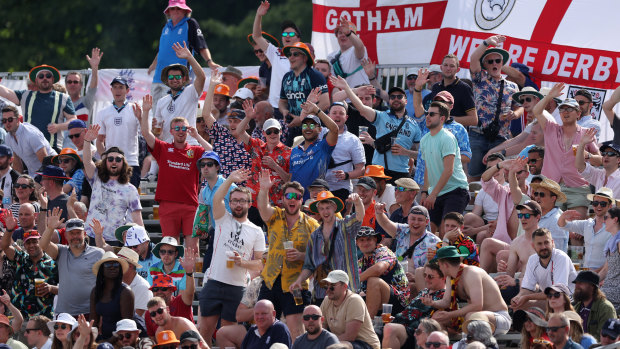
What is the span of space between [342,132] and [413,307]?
11.7ft

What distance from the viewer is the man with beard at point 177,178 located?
16.2 metres

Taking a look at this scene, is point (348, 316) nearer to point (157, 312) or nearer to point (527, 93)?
point (157, 312)

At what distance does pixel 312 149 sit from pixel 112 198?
2.41 metres

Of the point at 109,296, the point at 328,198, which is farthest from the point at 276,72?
the point at 109,296

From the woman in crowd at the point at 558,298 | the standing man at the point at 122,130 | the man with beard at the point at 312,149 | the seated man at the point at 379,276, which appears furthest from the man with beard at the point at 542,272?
the standing man at the point at 122,130

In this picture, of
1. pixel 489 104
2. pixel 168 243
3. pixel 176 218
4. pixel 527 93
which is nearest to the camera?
pixel 168 243

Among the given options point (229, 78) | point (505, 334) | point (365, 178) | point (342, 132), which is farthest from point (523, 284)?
point (229, 78)

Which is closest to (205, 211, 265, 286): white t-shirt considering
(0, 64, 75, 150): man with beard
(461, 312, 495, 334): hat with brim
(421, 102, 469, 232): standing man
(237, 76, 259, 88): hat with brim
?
(421, 102, 469, 232): standing man

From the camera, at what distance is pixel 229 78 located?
65.9 ft

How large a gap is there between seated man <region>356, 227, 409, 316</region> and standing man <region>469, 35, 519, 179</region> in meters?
4.00

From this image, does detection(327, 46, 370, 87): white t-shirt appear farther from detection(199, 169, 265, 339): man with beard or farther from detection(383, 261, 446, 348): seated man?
detection(383, 261, 446, 348): seated man

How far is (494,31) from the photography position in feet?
63.0

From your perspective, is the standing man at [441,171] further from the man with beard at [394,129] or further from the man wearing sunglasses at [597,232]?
the man wearing sunglasses at [597,232]

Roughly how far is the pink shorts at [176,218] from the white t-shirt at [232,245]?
5.84 feet
